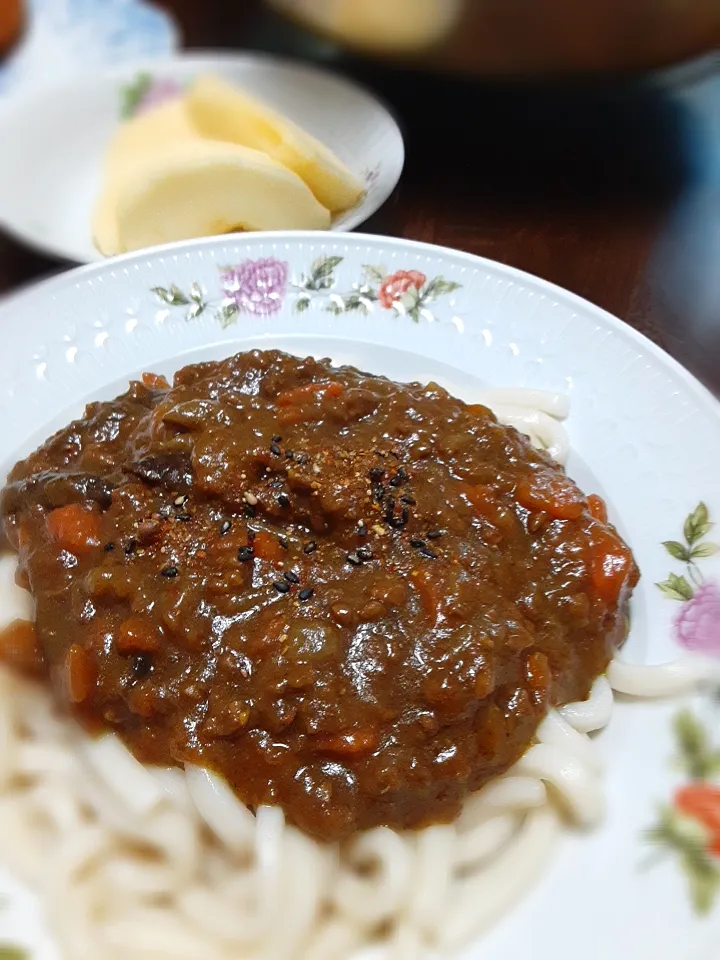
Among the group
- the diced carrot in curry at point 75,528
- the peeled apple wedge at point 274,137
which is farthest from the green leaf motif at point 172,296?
the diced carrot in curry at point 75,528

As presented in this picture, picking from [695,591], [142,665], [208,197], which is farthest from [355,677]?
[208,197]

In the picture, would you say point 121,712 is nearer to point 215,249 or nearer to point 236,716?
point 236,716

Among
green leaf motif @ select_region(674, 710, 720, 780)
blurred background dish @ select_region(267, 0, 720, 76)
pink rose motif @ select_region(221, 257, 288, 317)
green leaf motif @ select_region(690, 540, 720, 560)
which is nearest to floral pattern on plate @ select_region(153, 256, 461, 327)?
pink rose motif @ select_region(221, 257, 288, 317)

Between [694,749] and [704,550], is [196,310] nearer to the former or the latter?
[704,550]

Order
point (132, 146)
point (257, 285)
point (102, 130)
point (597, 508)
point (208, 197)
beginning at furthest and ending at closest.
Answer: point (102, 130) < point (132, 146) < point (208, 197) < point (257, 285) < point (597, 508)

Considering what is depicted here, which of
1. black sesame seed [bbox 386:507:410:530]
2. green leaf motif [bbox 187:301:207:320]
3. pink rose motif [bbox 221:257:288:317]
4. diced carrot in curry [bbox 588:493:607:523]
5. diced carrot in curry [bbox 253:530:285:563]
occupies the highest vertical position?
diced carrot in curry [bbox 588:493:607:523]

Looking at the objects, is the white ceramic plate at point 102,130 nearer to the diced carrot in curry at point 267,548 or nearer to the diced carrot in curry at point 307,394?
the diced carrot in curry at point 307,394

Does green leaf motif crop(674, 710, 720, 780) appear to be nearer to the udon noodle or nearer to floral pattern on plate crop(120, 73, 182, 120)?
the udon noodle
